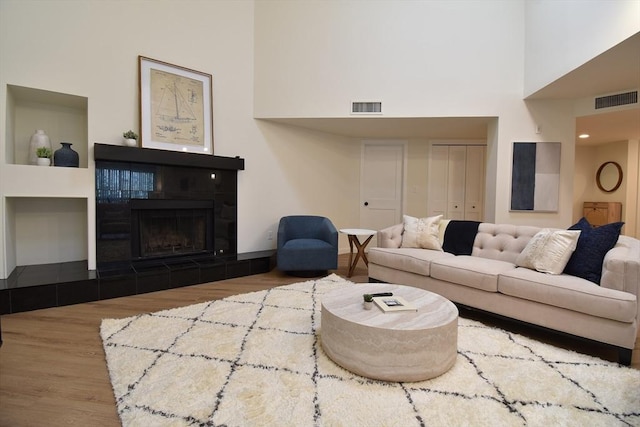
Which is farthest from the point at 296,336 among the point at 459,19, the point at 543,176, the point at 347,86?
the point at 459,19

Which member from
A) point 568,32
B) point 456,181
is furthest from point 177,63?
point 456,181

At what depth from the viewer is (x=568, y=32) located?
11.1 feet

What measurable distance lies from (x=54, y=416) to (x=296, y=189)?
4104mm

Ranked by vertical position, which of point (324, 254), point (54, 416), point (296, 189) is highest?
point (296, 189)

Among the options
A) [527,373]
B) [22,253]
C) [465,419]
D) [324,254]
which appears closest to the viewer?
[465,419]

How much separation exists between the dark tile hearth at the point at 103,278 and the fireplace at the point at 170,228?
166 millimetres

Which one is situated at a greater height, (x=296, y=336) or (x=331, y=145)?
(x=331, y=145)

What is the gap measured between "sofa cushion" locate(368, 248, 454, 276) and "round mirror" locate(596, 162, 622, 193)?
5441 mm

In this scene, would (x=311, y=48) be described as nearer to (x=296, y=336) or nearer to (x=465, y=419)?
(x=296, y=336)

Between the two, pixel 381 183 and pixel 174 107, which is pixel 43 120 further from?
pixel 381 183

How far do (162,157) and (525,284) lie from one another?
3.83 meters

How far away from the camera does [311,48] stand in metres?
4.59

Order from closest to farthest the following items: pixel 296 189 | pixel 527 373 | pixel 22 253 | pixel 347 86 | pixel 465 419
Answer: pixel 465 419, pixel 527 373, pixel 22 253, pixel 347 86, pixel 296 189

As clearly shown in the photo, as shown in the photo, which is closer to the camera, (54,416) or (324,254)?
(54,416)
